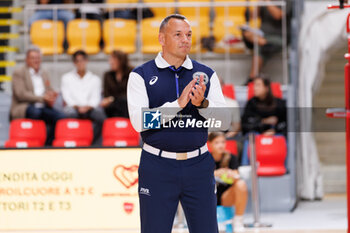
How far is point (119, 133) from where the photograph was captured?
31.0ft

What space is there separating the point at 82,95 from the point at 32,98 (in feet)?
2.28

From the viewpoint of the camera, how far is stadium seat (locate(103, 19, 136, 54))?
37.0 feet

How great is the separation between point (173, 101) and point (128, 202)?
3.40m

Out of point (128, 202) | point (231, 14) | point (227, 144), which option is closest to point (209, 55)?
point (231, 14)

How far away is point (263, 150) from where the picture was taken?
376 inches

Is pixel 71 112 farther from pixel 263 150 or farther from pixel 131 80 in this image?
pixel 131 80

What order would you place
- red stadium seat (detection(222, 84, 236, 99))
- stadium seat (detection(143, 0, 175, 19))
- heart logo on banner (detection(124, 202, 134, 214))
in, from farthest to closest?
stadium seat (detection(143, 0, 175, 19))
red stadium seat (detection(222, 84, 236, 99))
heart logo on banner (detection(124, 202, 134, 214))

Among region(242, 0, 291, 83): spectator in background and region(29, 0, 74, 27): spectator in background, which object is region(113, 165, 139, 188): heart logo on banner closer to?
region(242, 0, 291, 83): spectator in background

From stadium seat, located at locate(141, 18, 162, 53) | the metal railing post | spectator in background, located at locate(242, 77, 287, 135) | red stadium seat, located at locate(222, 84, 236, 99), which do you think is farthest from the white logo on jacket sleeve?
stadium seat, located at locate(141, 18, 162, 53)

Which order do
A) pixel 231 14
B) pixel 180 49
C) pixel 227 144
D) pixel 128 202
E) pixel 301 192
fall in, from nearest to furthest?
1. pixel 180 49
2. pixel 128 202
3. pixel 227 144
4. pixel 301 192
5. pixel 231 14

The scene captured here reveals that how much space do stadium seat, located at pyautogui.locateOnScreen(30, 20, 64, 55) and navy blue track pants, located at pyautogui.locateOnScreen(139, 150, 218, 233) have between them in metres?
7.52

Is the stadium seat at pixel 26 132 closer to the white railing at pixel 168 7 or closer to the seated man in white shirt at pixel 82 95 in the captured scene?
the seated man in white shirt at pixel 82 95

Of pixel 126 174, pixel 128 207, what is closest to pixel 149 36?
pixel 126 174

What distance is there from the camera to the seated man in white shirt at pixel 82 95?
9734 mm
